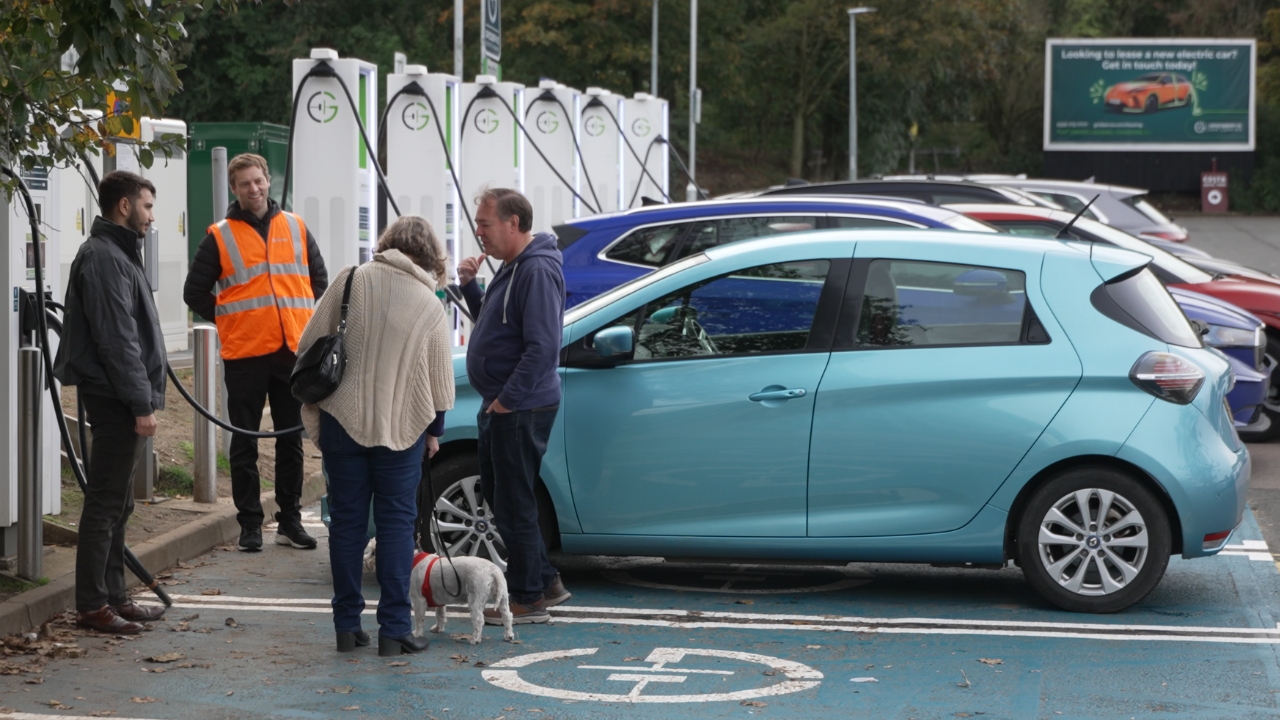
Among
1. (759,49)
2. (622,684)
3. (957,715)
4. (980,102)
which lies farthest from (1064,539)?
(980,102)

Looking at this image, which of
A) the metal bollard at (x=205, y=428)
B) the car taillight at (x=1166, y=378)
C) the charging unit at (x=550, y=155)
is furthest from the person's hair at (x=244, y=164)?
the charging unit at (x=550, y=155)

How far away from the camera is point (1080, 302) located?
22.4 feet

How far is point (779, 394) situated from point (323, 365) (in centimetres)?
197

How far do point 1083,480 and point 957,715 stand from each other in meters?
1.71

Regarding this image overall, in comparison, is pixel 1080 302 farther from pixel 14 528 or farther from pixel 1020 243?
pixel 14 528

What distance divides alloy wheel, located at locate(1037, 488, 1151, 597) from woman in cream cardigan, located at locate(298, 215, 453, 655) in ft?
8.43

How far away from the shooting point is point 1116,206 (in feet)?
58.7

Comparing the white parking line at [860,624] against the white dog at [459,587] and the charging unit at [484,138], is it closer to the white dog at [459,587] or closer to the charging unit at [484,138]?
the white dog at [459,587]

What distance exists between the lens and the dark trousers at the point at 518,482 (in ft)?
21.5

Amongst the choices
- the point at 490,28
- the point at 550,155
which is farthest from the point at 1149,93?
the point at 490,28

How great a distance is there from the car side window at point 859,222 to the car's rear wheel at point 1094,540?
4.57 m

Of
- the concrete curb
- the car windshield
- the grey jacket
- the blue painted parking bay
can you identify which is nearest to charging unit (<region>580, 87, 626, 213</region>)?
the concrete curb

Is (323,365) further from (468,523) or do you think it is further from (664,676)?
(664,676)

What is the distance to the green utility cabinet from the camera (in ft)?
61.0
